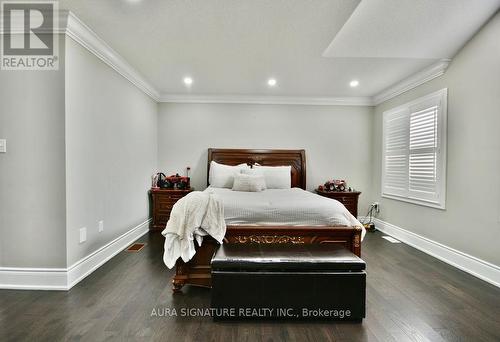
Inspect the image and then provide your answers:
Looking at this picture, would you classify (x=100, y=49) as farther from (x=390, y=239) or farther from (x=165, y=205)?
(x=390, y=239)

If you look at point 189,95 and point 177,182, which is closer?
point 177,182

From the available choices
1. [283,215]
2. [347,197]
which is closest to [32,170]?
[283,215]

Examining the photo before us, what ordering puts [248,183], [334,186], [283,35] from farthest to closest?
1. [334,186]
2. [248,183]
3. [283,35]

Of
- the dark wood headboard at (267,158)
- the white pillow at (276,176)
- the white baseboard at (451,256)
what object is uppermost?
the dark wood headboard at (267,158)

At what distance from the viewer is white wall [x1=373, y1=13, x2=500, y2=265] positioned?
8.71 ft

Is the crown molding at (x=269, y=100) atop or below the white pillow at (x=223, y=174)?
atop

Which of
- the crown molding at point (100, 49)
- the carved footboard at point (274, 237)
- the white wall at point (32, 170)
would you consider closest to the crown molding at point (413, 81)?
the carved footboard at point (274, 237)

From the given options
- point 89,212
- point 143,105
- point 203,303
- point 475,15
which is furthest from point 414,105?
point 89,212

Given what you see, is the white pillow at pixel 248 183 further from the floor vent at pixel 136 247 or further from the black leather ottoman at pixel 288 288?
the black leather ottoman at pixel 288 288

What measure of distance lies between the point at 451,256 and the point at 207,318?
9.91ft

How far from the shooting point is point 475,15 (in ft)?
8.48

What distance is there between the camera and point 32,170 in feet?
7.94

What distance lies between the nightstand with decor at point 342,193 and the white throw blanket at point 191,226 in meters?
2.80

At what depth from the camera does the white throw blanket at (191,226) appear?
2.27 metres
